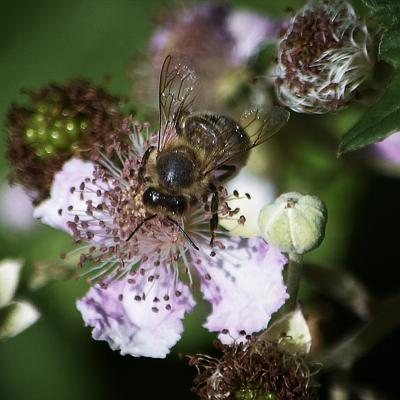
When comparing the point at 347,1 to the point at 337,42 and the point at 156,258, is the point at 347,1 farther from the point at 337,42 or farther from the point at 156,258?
the point at 156,258

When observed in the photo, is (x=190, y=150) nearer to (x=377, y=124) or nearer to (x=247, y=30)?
(x=377, y=124)

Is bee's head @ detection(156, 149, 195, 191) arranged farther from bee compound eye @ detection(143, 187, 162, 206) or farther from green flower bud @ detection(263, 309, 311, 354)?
green flower bud @ detection(263, 309, 311, 354)

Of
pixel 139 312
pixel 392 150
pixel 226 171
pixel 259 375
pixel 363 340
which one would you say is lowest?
pixel 363 340

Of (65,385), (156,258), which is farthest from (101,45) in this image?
(156,258)

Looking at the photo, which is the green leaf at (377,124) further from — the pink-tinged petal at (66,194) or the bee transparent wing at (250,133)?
the pink-tinged petal at (66,194)

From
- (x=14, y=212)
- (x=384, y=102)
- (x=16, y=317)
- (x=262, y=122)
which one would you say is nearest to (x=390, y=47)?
(x=384, y=102)

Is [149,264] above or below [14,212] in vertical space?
below

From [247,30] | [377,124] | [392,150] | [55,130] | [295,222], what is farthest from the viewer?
[247,30]

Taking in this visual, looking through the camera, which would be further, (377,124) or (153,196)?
(153,196)
